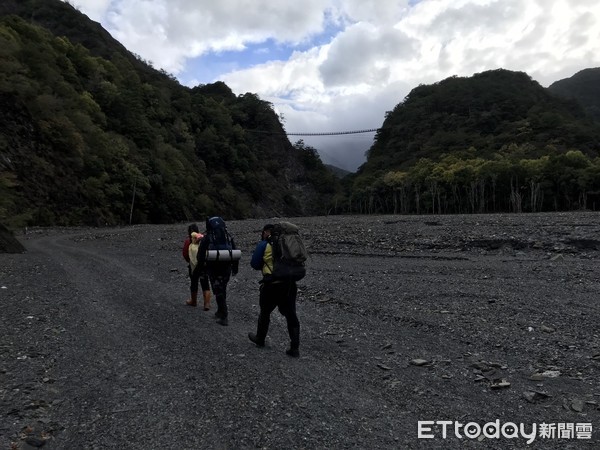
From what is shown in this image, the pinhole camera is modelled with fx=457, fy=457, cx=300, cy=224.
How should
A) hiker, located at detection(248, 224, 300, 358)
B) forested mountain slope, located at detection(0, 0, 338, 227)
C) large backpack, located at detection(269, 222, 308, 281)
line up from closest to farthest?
large backpack, located at detection(269, 222, 308, 281) < hiker, located at detection(248, 224, 300, 358) < forested mountain slope, located at detection(0, 0, 338, 227)

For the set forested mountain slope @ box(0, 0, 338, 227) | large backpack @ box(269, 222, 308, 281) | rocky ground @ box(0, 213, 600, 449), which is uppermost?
forested mountain slope @ box(0, 0, 338, 227)

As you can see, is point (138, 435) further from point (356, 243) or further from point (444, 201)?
point (444, 201)

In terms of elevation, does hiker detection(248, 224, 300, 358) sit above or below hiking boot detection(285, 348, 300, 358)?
above

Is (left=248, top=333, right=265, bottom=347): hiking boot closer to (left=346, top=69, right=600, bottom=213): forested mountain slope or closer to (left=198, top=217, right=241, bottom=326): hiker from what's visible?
(left=198, top=217, right=241, bottom=326): hiker

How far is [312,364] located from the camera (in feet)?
20.7

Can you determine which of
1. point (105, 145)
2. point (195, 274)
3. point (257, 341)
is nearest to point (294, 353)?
point (257, 341)

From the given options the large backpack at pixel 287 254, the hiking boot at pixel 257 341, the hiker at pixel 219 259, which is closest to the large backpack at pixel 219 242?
the hiker at pixel 219 259

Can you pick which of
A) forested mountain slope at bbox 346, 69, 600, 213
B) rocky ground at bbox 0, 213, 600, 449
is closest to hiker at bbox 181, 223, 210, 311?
rocky ground at bbox 0, 213, 600, 449

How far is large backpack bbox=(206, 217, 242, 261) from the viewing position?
8539 millimetres

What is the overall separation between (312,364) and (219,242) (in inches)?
130

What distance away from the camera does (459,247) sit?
20453 millimetres

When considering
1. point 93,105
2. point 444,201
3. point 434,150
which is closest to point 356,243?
point 93,105

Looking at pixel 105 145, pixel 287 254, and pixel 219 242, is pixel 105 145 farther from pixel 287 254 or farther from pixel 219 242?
pixel 287 254

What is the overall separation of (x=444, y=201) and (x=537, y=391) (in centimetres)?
8881
